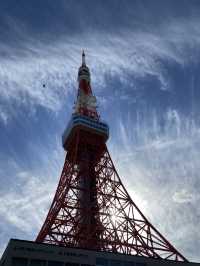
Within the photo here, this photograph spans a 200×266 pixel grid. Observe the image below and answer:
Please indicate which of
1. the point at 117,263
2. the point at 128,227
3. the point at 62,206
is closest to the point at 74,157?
the point at 62,206

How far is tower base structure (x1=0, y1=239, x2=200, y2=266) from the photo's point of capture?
1214 inches

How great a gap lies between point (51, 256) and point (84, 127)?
22.7 metres

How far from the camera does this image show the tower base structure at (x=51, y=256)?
30828 millimetres

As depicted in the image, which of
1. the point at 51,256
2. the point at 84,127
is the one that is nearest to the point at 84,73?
the point at 84,127

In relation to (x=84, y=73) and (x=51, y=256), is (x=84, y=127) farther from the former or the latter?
(x=51, y=256)

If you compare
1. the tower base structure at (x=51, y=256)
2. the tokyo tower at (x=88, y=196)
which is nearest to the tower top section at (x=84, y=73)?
the tokyo tower at (x=88, y=196)

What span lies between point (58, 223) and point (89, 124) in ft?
50.5

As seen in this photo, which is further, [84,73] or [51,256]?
[84,73]

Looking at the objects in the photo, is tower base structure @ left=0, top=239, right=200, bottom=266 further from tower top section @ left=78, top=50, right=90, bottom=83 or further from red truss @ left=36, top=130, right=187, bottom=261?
tower top section @ left=78, top=50, right=90, bottom=83

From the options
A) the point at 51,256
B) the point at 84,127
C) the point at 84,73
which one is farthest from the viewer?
the point at 84,73

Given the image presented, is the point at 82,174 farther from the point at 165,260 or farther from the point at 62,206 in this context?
the point at 165,260

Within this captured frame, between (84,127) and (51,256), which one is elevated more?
(84,127)

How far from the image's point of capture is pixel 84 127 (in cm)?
5103

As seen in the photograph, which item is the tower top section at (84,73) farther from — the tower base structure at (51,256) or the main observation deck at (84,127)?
the tower base structure at (51,256)
